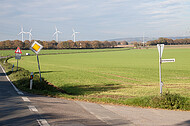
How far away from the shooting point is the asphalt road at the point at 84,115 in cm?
699

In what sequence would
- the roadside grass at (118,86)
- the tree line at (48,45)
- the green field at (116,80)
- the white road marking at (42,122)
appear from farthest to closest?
the tree line at (48,45)
the green field at (116,80)
the roadside grass at (118,86)
the white road marking at (42,122)

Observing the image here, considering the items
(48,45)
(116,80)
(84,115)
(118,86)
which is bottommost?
(116,80)

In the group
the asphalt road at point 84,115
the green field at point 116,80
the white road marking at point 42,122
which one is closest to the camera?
the white road marking at point 42,122

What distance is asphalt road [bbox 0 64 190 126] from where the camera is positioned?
699 cm

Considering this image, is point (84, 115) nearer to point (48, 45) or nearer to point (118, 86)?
point (118, 86)

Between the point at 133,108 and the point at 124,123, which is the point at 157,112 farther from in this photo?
the point at 124,123

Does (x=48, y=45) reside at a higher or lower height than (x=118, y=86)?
higher

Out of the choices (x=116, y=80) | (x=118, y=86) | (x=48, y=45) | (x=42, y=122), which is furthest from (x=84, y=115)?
(x=48, y=45)

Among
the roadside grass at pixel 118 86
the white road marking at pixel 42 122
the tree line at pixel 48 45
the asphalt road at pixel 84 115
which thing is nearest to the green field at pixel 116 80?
the roadside grass at pixel 118 86

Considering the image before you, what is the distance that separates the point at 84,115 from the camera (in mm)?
7891

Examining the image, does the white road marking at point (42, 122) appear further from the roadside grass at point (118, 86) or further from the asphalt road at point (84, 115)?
the roadside grass at point (118, 86)

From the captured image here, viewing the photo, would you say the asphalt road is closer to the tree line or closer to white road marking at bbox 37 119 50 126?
white road marking at bbox 37 119 50 126

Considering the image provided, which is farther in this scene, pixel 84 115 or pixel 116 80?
pixel 116 80

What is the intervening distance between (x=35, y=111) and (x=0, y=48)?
15734cm
